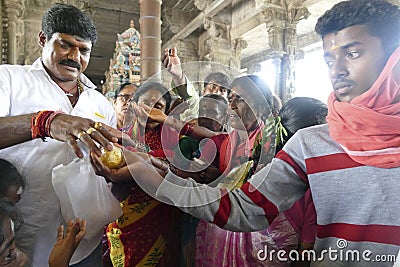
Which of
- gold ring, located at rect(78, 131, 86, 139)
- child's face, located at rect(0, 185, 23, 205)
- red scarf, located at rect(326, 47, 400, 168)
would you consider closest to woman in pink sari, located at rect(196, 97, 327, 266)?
red scarf, located at rect(326, 47, 400, 168)

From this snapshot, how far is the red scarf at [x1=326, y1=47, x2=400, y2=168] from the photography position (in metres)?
0.81

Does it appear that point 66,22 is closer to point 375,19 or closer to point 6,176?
point 6,176

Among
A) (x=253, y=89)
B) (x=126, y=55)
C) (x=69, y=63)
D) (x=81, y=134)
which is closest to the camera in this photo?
(x=81, y=134)

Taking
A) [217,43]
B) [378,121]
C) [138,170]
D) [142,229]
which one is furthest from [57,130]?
[217,43]

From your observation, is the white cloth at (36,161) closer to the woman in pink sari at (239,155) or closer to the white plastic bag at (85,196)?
the white plastic bag at (85,196)

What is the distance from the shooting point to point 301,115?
1258mm

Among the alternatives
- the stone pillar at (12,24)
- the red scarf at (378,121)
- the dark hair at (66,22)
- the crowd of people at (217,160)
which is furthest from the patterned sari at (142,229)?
the stone pillar at (12,24)

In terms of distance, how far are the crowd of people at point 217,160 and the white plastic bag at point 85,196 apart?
1.2 inches

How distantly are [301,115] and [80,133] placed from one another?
2.62ft

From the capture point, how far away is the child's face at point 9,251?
3.48ft

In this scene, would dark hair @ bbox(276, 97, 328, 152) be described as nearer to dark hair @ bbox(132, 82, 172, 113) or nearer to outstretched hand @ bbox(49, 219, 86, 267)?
dark hair @ bbox(132, 82, 172, 113)

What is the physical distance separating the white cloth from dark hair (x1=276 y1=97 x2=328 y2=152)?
2.79 feet

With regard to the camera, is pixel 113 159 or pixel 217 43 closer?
pixel 113 159

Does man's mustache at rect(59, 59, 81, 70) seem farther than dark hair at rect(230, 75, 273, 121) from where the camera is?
No
